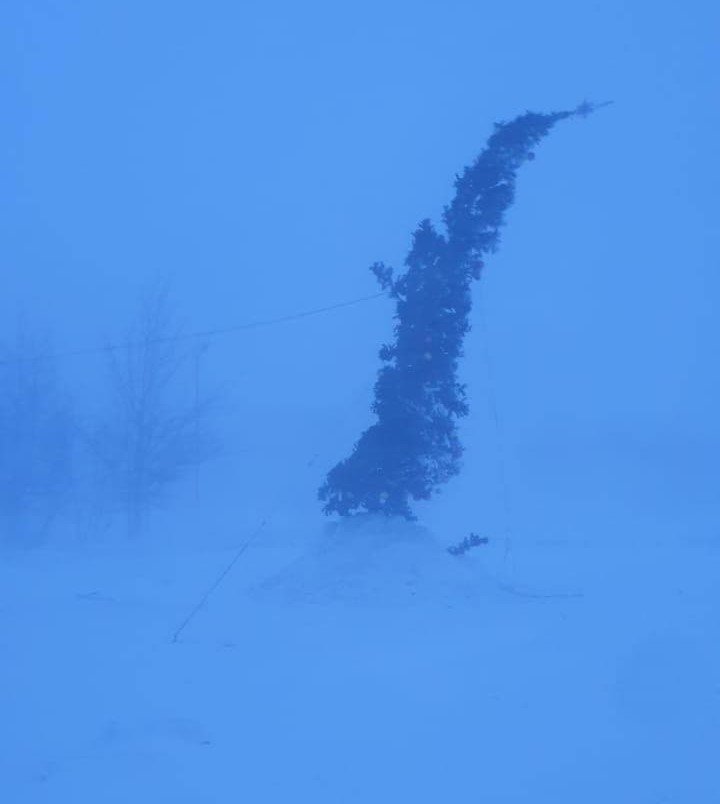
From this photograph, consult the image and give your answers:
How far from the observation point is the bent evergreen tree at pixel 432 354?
Answer: 15023 millimetres

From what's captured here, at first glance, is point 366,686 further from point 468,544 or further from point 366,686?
point 468,544

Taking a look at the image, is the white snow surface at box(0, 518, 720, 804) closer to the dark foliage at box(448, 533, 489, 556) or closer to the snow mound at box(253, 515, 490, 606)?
the snow mound at box(253, 515, 490, 606)

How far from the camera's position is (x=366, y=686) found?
9.25 meters

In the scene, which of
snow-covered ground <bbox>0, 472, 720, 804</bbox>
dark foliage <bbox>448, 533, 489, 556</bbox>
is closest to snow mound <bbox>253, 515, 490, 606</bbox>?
snow-covered ground <bbox>0, 472, 720, 804</bbox>

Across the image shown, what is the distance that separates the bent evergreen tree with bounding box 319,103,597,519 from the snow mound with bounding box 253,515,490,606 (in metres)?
0.52

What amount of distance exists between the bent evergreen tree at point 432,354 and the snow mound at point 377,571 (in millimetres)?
524

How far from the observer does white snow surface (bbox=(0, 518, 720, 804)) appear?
23.2 feet

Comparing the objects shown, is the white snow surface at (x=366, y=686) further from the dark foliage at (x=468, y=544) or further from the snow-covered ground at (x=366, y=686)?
the dark foliage at (x=468, y=544)

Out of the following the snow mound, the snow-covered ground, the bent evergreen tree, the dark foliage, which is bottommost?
the snow-covered ground

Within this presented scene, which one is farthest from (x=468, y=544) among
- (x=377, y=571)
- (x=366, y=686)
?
(x=366, y=686)

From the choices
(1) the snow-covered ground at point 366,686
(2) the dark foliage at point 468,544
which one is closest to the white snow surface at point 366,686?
(1) the snow-covered ground at point 366,686

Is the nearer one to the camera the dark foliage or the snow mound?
the snow mound

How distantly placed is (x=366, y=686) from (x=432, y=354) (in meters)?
7.03

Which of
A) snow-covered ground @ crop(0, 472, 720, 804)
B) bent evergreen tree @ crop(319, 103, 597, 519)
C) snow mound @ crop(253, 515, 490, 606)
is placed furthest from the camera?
bent evergreen tree @ crop(319, 103, 597, 519)
